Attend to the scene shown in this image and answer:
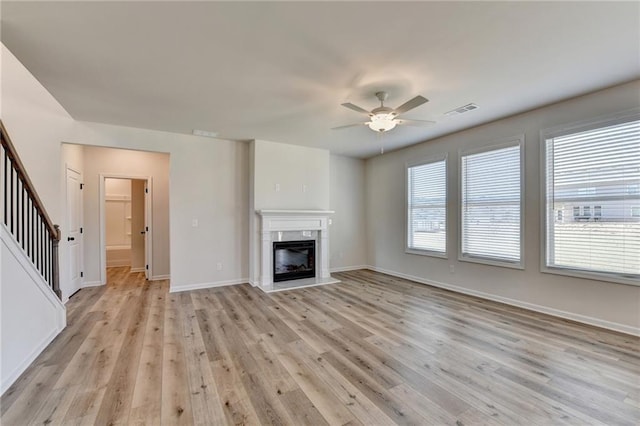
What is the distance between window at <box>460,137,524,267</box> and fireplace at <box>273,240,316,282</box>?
107 inches

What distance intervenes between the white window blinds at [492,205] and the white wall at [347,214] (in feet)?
8.09

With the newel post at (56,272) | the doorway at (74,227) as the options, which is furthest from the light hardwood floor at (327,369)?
the doorway at (74,227)

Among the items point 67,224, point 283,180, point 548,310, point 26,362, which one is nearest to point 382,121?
point 283,180

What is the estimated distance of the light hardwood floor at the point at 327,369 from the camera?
177 cm

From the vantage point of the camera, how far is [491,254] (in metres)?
4.14

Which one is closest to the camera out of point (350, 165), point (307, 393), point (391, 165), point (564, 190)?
point (307, 393)

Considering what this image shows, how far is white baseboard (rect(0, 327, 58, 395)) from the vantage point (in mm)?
2013

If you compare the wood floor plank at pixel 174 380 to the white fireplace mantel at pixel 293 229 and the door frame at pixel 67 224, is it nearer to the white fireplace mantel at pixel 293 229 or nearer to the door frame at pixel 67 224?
the white fireplace mantel at pixel 293 229

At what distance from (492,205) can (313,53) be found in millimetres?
3409

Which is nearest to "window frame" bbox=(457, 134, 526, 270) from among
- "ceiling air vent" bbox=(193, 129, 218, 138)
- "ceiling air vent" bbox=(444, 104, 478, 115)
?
"ceiling air vent" bbox=(444, 104, 478, 115)

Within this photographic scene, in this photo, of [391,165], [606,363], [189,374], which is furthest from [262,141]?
[606,363]

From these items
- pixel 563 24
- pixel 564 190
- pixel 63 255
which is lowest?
pixel 63 255

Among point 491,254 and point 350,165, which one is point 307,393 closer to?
point 491,254

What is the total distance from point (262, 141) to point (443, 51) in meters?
3.39
